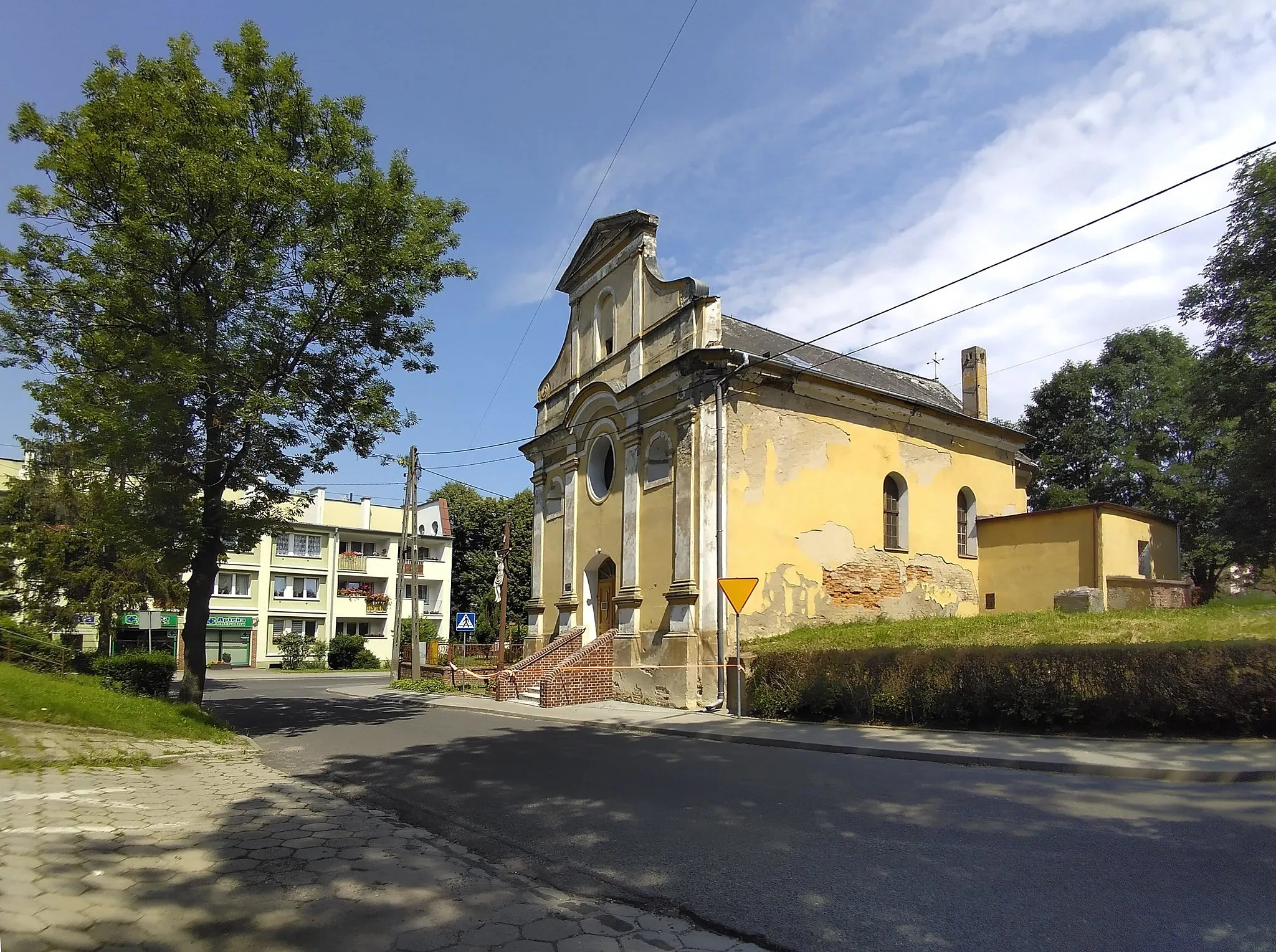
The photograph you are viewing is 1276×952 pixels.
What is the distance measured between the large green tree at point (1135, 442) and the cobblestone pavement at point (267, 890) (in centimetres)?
3623

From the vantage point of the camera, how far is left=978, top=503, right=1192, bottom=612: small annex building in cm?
2138

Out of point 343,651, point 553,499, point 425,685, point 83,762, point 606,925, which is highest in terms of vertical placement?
point 553,499

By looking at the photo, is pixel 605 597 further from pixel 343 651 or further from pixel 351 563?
pixel 351 563

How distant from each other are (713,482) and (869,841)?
1329 cm

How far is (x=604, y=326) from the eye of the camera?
2467cm

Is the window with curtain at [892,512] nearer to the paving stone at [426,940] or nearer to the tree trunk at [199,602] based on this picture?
the tree trunk at [199,602]

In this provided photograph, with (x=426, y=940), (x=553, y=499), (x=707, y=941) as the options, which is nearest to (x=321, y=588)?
(x=553, y=499)

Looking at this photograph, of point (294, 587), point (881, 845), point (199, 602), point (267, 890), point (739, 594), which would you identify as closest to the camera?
point (267, 890)

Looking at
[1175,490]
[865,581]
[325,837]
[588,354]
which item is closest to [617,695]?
[865,581]

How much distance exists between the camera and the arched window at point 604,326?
2431 cm

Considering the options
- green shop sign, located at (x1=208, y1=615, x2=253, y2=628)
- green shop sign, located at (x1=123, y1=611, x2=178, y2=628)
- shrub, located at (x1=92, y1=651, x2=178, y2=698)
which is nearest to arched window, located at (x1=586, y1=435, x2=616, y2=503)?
shrub, located at (x1=92, y1=651, x2=178, y2=698)

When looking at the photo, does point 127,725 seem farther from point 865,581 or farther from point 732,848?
point 865,581

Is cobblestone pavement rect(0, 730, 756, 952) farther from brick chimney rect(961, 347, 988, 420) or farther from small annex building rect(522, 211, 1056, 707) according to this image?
brick chimney rect(961, 347, 988, 420)

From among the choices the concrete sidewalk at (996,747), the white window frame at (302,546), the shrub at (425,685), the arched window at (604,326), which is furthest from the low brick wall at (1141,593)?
the white window frame at (302,546)
